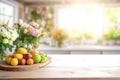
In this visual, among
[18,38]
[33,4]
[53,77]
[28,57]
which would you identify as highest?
[33,4]

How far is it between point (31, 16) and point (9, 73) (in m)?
3.74

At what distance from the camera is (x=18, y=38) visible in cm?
198

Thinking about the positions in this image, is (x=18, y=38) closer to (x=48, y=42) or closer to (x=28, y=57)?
(x=28, y=57)

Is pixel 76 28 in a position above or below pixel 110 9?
below

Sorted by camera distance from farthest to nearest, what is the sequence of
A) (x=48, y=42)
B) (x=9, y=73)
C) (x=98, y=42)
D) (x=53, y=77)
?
(x=98, y=42) → (x=48, y=42) → (x=9, y=73) → (x=53, y=77)

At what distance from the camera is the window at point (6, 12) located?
4023 millimetres

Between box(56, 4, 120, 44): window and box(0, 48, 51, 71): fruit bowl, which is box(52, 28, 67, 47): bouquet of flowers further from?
box(0, 48, 51, 71): fruit bowl

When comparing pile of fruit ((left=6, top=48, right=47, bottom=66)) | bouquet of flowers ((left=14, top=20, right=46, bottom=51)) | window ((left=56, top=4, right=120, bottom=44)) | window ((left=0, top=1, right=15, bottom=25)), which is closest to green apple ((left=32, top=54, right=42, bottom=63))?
pile of fruit ((left=6, top=48, right=47, bottom=66))

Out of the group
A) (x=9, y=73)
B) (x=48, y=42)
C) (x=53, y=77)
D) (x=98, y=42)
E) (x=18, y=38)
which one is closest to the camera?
(x=53, y=77)

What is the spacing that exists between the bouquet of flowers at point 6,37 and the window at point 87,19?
3.37 m

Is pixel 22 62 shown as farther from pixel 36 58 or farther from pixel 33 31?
pixel 33 31

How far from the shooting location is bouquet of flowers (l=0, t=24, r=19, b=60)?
177 cm

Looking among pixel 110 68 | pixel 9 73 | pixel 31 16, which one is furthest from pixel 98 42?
pixel 9 73

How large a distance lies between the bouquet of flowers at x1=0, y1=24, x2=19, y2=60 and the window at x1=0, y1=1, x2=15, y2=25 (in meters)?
2.10
